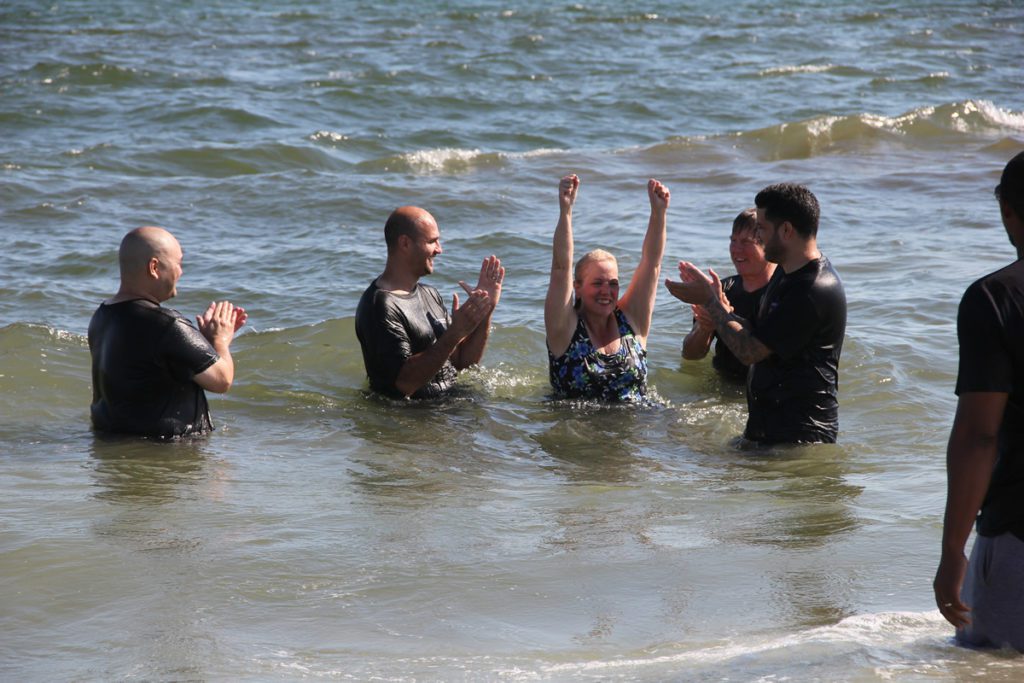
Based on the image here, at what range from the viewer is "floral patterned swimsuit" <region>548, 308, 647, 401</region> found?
8570 mm

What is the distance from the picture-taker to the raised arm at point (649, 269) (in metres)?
8.26

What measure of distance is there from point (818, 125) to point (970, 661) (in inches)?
654

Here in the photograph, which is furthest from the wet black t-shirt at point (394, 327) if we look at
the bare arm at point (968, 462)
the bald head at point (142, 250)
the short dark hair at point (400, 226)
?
the bare arm at point (968, 462)

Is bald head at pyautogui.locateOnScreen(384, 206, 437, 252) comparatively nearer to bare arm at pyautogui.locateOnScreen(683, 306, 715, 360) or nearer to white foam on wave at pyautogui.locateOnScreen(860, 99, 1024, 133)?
bare arm at pyautogui.locateOnScreen(683, 306, 715, 360)

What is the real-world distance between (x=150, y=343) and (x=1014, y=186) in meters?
4.93

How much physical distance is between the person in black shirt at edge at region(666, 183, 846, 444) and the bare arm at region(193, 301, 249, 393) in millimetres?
2558

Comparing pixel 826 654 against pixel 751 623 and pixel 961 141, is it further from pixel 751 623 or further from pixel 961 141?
pixel 961 141

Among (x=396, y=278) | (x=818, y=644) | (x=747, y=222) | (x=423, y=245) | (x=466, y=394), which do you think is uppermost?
(x=747, y=222)

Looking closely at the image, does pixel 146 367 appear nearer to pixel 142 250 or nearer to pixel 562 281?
pixel 142 250

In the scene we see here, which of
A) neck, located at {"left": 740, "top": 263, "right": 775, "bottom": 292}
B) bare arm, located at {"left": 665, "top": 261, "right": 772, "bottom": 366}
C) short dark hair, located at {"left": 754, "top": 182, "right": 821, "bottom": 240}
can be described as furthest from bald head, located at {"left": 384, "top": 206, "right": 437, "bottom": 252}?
short dark hair, located at {"left": 754, "top": 182, "right": 821, "bottom": 240}

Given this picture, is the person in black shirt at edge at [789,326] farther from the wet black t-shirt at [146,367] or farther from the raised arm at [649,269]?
the wet black t-shirt at [146,367]

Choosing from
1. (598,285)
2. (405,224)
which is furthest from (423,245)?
(598,285)

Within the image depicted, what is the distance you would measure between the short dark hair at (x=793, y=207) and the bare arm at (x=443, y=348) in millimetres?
2086

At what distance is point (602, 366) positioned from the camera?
339 inches
